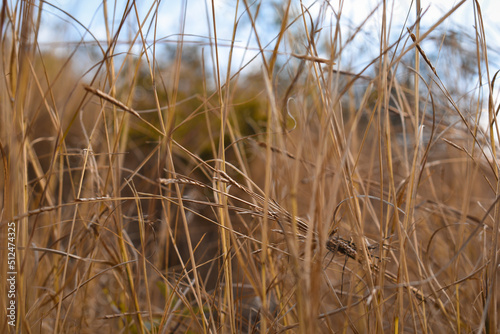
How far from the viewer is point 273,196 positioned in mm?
548

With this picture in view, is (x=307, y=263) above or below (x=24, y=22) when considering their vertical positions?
below

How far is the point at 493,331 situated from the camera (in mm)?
415

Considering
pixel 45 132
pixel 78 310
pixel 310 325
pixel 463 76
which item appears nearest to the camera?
pixel 310 325

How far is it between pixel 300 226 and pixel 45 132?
1932mm

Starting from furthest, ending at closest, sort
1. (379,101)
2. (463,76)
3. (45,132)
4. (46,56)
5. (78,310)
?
(46,56), (45,132), (463,76), (78,310), (379,101)

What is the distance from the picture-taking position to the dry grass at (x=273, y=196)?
0.39 m

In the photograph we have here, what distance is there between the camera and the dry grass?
391 mm

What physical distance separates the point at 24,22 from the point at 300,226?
0.37m

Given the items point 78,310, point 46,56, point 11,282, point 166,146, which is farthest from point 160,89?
point 166,146

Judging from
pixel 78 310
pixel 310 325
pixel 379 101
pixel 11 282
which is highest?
pixel 379 101

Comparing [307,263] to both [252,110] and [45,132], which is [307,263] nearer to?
[252,110]

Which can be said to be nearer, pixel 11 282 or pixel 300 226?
pixel 300 226

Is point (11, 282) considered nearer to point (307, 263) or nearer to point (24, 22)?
point (24, 22)

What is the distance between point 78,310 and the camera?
831 mm
